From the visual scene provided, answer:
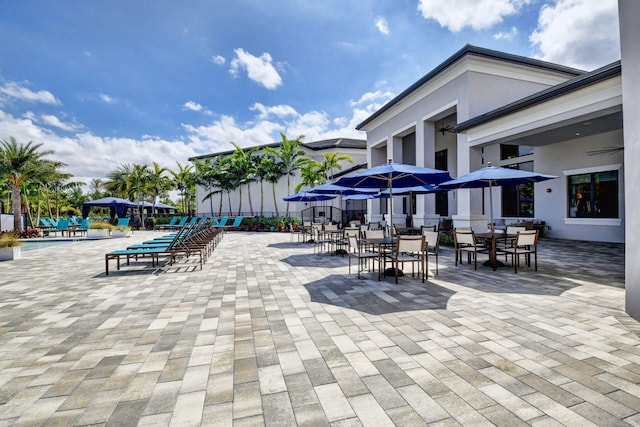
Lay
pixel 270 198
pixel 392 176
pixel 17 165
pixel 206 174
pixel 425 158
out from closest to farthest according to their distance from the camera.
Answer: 1. pixel 392 176
2. pixel 425 158
3. pixel 17 165
4. pixel 206 174
5. pixel 270 198

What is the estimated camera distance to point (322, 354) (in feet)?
9.87

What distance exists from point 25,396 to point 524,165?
1828 cm

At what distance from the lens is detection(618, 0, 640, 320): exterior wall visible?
12.3 ft

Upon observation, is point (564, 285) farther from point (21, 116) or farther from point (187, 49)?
point (21, 116)

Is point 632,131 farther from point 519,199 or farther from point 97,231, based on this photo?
point 97,231

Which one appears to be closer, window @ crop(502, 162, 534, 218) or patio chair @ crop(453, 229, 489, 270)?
patio chair @ crop(453, 229, 489, 270)

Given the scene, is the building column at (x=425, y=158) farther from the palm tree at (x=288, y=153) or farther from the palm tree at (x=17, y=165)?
the palm tree at (x=17, y=165)

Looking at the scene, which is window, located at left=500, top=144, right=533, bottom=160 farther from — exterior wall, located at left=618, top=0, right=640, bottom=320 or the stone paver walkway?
exterior wall, located at left=618, top=0, right=640, bottom=320

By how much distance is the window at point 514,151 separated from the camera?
14723 mm

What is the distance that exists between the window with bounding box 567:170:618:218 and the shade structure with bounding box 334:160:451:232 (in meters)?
8.77

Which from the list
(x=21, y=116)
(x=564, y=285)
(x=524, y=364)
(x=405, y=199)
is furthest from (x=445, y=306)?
(x=21, y=116)

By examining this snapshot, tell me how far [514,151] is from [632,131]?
13350mm

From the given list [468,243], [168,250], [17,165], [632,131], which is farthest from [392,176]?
[17,165]

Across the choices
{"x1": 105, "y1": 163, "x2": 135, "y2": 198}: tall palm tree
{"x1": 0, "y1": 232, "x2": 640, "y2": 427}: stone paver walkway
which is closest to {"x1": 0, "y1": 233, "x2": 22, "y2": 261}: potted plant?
{"x1": 0, "y1": 232, "x2": 640, "y2": 427}: stone paver walkway
